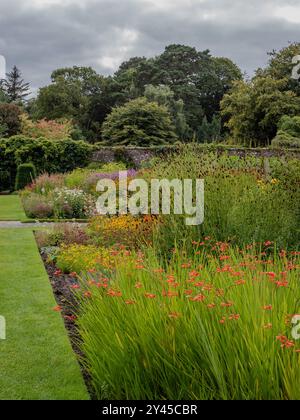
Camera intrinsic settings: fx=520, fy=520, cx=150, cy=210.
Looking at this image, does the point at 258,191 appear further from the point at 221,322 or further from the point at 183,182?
the point at 221,322

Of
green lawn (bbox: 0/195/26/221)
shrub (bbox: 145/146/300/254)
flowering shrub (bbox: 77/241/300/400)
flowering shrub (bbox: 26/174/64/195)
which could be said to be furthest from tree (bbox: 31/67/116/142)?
flowering shrub (bbox: 77/241/300/400)

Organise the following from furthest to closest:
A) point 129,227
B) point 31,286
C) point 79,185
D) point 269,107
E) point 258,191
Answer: point 269,107 < point 79,185 < point 129,227 < point 258,191 < point 31,286

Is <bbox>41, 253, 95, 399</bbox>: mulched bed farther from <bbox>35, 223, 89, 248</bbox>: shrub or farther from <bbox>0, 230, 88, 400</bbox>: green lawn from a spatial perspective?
<bbox>35, 223, 89, 248</bbox>: shrub

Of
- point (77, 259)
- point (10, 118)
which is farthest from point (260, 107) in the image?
point (77, 259)

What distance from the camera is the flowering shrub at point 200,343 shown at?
8.67 feet

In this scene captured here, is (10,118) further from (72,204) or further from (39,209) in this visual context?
(72,204)

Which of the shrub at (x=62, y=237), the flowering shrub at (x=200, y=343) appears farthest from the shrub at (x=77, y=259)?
the flowering shrub at (x=200, y=343)

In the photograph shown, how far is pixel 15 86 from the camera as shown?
5216 centimetres

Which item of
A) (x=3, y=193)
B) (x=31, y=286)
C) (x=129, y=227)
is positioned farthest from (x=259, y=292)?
(x=3, y=193)

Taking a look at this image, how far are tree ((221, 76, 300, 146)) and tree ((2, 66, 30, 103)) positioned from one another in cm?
2618

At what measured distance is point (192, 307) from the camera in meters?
3.03

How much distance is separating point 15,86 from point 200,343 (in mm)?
52862

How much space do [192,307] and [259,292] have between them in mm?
470

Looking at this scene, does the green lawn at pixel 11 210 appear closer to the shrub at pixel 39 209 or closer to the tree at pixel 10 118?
the shrub at pixel 39 209
